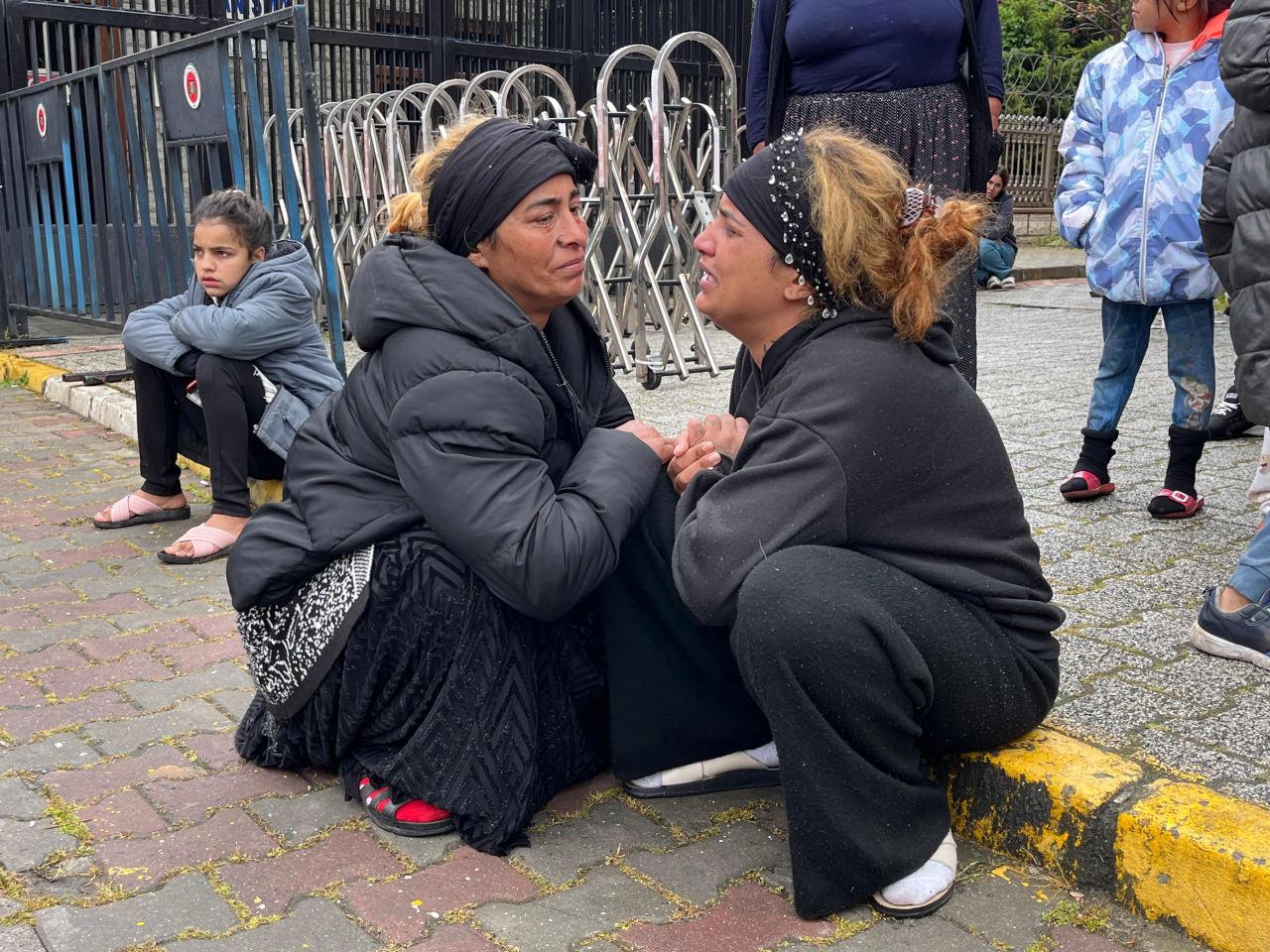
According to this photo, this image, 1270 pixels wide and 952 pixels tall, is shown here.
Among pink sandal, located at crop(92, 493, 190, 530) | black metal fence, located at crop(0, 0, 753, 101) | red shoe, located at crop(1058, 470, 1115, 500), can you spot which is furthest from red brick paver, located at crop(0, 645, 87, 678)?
black metal fence, located at crop(0, 0, 753, 101)

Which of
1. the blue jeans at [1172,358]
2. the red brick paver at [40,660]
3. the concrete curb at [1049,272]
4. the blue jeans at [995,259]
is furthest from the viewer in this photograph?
the concrete curb at [1049,272]

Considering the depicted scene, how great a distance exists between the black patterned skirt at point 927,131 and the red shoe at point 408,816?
219cm

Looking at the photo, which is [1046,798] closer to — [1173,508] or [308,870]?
[308,870]

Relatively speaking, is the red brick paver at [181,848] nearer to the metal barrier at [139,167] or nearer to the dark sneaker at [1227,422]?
the metal barrier at [139,167]

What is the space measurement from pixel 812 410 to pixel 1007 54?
19168 mm

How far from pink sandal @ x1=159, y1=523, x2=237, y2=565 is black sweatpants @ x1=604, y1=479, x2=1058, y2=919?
9.08 feet

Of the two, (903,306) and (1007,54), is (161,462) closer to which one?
(903,306)

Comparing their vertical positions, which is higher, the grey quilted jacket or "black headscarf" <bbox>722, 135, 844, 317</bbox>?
"black headscarf" <bbox>722, 135, 844, 317</bbox>

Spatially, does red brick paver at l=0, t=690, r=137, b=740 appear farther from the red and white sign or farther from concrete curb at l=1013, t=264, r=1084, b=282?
concrete curb at l=1013, t=264, r=1084, b=282

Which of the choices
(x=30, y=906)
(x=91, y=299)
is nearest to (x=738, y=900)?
(x=30, y=906)

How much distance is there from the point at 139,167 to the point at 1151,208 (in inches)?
202

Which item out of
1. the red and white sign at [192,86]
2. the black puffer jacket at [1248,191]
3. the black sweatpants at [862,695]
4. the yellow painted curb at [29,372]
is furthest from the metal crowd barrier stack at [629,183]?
the black sweatpants at [862,695]

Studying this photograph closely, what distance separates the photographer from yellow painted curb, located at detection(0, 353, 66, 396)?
826cm

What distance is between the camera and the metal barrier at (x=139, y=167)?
19.0 ft
